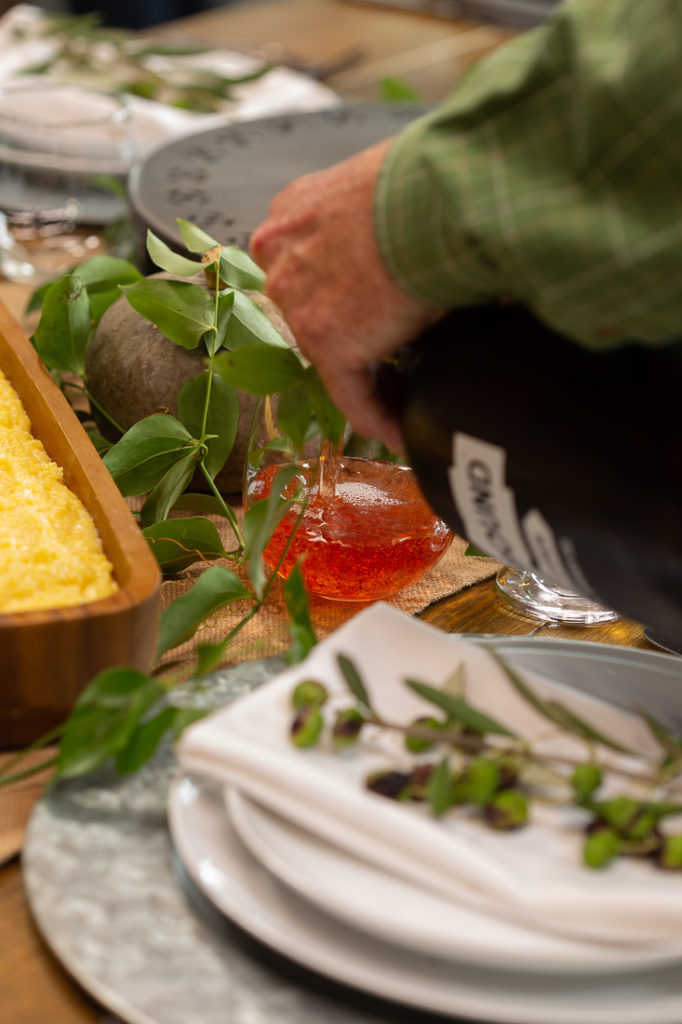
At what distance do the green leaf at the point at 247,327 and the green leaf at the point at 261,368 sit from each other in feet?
0.33

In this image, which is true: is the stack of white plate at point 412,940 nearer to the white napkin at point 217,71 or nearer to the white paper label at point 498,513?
the white paper label at point 498,513

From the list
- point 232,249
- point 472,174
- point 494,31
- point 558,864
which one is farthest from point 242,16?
point 558,864

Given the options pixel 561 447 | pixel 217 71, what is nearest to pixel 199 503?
pixel 561 447

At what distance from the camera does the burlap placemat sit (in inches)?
19.3

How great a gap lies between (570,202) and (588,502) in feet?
0.31

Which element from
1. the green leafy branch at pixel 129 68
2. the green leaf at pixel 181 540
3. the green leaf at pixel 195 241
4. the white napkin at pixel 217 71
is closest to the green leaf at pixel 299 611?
the green leaf at pixel 181 540

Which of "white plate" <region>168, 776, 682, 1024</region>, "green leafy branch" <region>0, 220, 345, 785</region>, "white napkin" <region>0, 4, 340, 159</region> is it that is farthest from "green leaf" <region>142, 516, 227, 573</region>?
"white napkin" <region>0, 4, 340, 159</region>

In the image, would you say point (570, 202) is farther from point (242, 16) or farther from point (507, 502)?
point (242, 16)

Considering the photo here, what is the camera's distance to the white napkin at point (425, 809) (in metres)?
0.30

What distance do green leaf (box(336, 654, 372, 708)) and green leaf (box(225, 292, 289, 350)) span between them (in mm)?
239

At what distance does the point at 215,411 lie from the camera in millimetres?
558

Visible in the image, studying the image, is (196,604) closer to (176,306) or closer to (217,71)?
(176,306)

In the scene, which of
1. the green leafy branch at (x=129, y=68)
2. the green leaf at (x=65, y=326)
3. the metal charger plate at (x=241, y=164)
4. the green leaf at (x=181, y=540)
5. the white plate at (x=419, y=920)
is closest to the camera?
the white plate at (x=419, y=920)

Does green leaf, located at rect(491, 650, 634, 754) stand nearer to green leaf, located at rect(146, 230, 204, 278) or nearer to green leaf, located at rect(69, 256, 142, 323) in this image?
green leaf, located at rect(146, 230, 204, 278)
